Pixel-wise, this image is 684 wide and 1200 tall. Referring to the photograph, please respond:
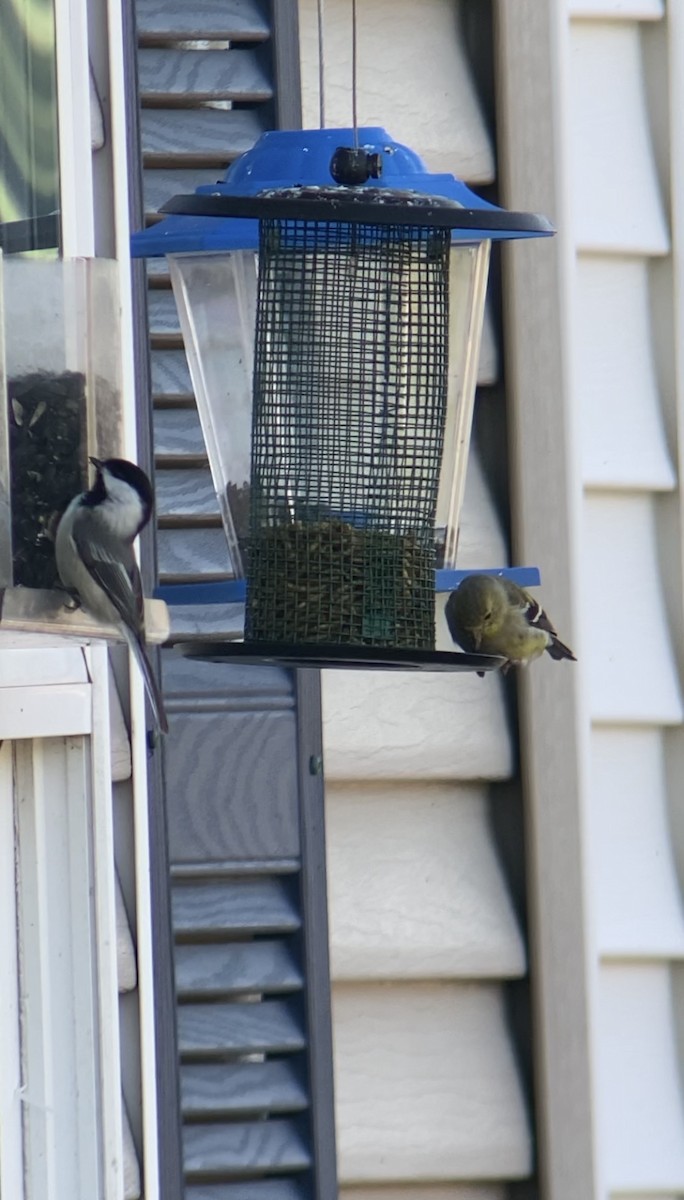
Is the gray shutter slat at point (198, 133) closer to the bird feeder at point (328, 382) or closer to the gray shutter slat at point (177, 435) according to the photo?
the gray shutter slat at point (177, 435)

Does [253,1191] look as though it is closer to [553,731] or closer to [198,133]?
[553,731]

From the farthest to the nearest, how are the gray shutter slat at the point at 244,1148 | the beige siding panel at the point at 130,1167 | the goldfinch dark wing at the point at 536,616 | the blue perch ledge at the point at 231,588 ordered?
the gray shutter slat at the point at 244,1148 → the goldfinch dark wing at the point at 536,616 → the beige siding panel at the point at 130,1167 → the blue perch ledge at the point at 231,588

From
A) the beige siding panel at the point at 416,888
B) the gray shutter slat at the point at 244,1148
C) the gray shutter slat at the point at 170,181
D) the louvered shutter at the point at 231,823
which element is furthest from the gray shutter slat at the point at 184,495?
the gray shutter slat at the point at 244,1148

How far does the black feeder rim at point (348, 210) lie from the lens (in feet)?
7.34

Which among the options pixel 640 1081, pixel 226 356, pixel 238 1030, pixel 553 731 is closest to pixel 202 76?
→ pixel 226 356

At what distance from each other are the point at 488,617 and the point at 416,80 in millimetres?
1297

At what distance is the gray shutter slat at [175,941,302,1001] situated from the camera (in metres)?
3.31

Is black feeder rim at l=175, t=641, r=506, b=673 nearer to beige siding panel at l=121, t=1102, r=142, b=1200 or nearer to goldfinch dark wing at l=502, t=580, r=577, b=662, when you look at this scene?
goldfinch dark wing at l=502, t=580, r=577, b=662

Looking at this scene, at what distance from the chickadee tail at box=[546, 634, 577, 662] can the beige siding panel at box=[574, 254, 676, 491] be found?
1.26 feet

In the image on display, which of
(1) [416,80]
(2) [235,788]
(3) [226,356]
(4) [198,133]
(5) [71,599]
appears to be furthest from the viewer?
(1) [416,80]

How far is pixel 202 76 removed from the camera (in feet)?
11.1

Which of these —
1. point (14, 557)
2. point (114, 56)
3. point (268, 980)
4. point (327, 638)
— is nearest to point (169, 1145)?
point (268, 980)

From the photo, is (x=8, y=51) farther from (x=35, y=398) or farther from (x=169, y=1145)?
(x=169, y=1145)

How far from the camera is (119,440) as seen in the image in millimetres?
2266
